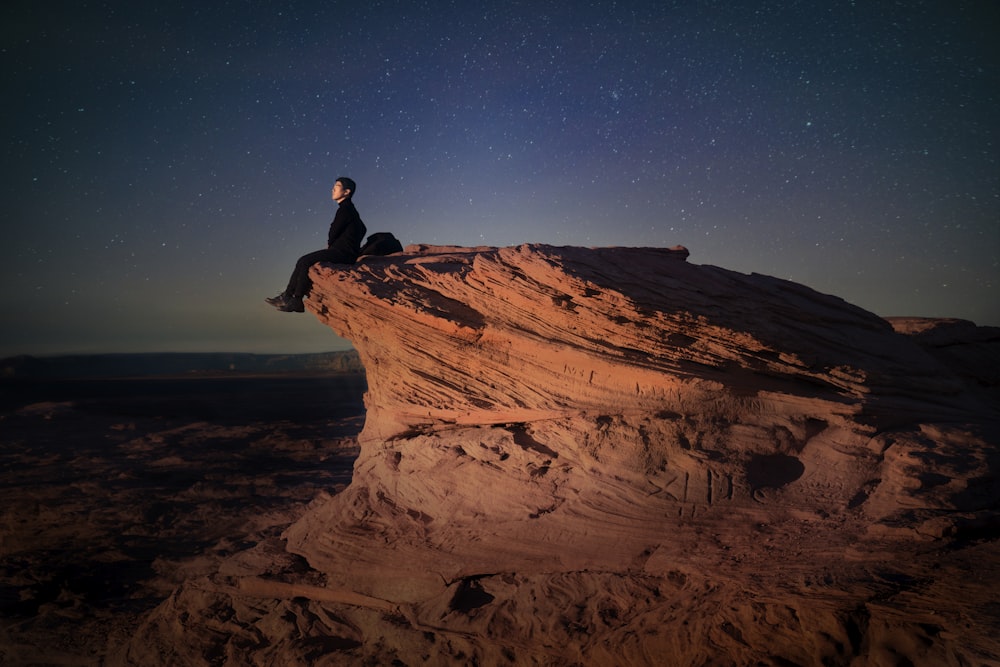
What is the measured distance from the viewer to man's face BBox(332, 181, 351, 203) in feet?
24.8

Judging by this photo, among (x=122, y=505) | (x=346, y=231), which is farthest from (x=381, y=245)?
(x=122, y=505)

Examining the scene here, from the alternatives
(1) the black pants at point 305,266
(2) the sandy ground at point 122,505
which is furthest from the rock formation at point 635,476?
(2) the sandy ground at point 122,505

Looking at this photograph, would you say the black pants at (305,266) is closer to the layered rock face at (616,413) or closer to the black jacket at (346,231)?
the black jacket at (346,231)

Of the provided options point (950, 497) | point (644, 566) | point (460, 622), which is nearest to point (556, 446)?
point (644, 566)

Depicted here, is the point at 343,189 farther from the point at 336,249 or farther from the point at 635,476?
the point at 635,476

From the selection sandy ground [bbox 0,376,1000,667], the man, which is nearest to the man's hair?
the man

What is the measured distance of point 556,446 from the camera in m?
6.20

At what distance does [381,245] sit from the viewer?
7824 millimetres

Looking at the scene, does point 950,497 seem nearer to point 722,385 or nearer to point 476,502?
point 722,385

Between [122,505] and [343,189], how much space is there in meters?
8.93

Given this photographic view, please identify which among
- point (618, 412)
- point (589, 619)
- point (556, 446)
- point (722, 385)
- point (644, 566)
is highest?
point (722, 385)

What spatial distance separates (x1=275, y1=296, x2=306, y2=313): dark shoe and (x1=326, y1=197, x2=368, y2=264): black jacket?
2.83 feet

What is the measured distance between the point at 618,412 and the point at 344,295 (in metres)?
3.73

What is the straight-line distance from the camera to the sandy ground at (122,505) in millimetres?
7785
